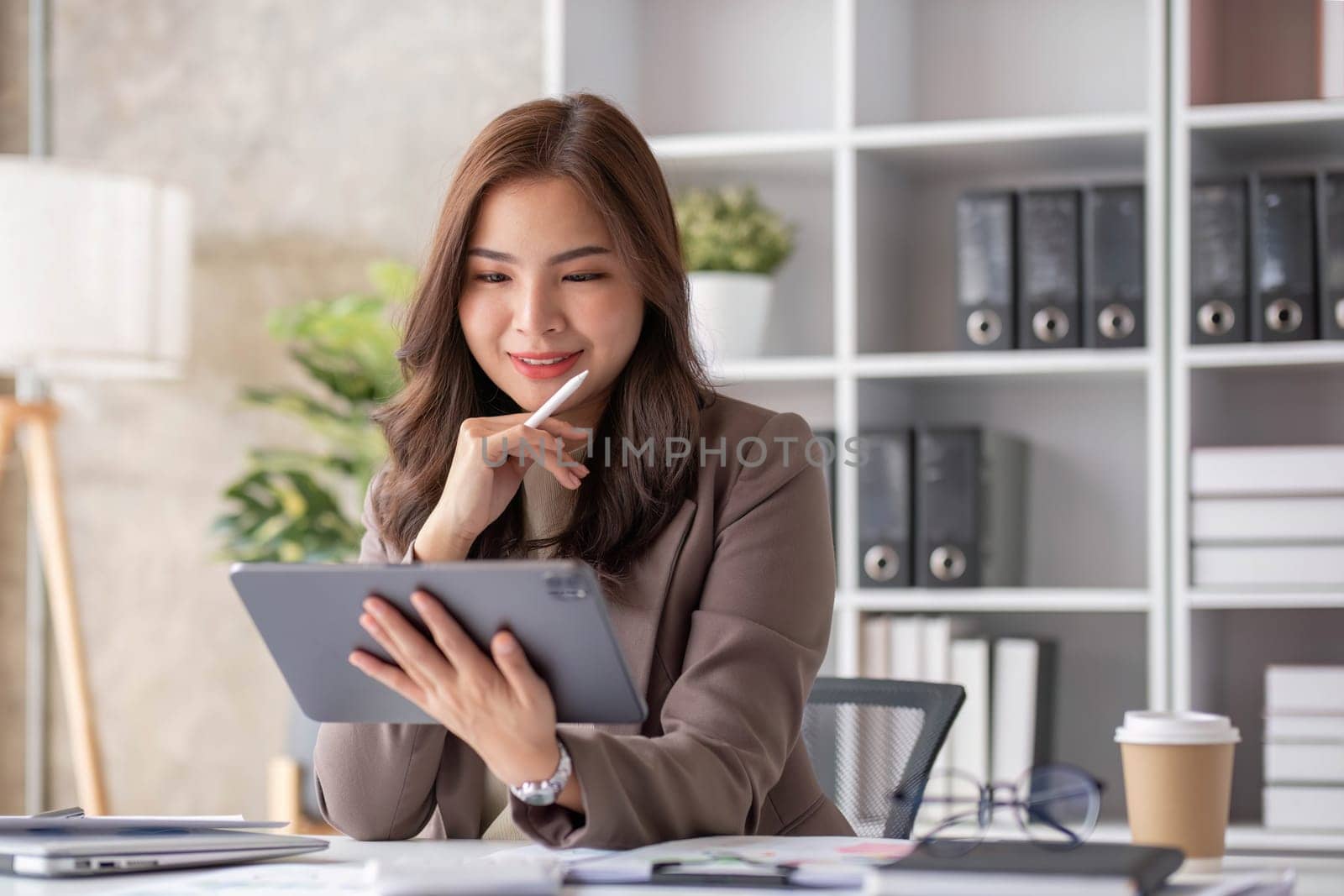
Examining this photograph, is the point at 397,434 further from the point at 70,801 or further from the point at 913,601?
the point at 70,801

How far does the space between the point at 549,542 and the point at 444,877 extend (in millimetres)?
639

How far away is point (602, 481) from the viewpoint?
157cm

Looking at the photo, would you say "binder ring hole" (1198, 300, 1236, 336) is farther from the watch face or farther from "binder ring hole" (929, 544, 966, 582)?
the watch face

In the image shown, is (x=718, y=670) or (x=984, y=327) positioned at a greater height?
(x=984, y=327)

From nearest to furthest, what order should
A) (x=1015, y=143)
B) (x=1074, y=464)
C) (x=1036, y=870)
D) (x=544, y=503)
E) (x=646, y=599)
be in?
(x=1036, y=870)
(x=646, y=599)
(x=544, y=503)
(x=1015, y=143)
(x=1074, y=464)

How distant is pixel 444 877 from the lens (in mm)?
944

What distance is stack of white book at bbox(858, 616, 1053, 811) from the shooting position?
98.1 inches

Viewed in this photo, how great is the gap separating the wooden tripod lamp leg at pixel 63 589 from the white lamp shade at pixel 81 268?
176 millimetres

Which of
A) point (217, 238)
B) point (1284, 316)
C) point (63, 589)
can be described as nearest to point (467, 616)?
point (1284, 316)

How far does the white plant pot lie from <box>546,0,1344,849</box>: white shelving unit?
6cm

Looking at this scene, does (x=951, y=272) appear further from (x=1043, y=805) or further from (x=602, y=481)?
(x=1043, y=805)

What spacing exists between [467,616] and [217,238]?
247 centimetres

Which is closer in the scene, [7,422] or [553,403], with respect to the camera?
[553,403]

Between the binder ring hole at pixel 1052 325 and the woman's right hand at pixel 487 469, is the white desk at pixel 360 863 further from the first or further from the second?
the binder ring hole at pixel 1052 325
